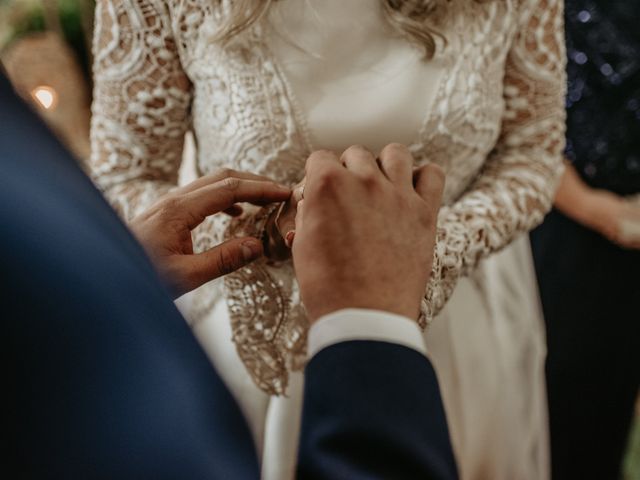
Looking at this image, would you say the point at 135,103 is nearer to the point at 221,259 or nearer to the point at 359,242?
the point at 221,259

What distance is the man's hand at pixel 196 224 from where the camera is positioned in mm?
480

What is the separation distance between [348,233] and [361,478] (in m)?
0.14

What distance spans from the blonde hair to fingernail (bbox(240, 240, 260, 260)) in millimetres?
209

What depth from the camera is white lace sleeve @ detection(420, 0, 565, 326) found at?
605 millimetres

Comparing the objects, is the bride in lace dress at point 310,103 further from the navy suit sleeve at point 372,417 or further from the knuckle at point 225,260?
the navy suit sleeve at point 372,417

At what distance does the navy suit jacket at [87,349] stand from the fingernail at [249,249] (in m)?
0.25

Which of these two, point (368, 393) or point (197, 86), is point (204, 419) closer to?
point (368, 393)

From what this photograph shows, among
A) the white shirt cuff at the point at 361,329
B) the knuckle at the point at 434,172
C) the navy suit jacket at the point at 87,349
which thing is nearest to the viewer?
the navy suit jacket at the point at 87,349

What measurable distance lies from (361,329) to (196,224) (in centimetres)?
22

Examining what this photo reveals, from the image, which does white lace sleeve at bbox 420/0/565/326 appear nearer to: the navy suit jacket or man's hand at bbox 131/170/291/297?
man's hand at bbox 131/170/291/297

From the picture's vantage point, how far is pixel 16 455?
0.22 meters

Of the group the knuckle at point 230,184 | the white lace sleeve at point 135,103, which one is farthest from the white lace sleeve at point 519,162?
the white lace sleeve at point 135,103

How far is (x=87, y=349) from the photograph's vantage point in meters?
0.23

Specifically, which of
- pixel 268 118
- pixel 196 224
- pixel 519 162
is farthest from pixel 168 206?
pixel 519 162
